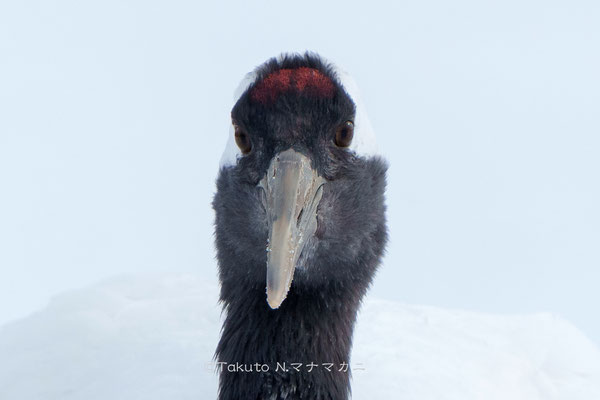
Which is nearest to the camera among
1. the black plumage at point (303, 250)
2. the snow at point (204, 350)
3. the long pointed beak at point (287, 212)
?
the long pointed beak at point (287, 212)

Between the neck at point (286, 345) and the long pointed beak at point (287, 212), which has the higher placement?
the long pointed beak at point (287, 212)

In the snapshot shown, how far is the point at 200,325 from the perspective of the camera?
515cm

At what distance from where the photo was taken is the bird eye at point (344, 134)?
11.2 feet

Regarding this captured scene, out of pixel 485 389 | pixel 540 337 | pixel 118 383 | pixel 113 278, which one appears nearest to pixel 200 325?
pixel 118 383

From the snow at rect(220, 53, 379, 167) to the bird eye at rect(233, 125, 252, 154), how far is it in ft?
0.13

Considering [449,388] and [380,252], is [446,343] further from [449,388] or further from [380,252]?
[380,252]

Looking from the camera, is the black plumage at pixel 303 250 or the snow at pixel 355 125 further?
the snow at pixel 355 125

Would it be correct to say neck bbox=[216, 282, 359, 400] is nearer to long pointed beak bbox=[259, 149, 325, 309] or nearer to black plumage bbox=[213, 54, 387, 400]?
black plumage bbox=[213, 54, 387, 400]

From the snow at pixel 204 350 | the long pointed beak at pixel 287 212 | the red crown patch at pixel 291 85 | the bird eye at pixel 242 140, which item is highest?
the red crown patch at pixel 291 85

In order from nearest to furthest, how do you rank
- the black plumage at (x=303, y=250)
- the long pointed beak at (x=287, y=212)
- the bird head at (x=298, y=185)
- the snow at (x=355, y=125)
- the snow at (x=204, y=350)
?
the long pointed beak at (x=287, y=212)
the bird head at (x=298, y=185)
the black plumage at (x=303, y=250)
the snow at (x=355, y=125)
the snow at (x=204, y=350)

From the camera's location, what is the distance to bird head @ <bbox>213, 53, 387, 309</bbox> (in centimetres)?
326

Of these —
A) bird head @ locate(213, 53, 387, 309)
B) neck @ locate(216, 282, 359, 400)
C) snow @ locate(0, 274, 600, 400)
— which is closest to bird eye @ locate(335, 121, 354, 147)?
bird head @ locate(213, 53, 387, 309)

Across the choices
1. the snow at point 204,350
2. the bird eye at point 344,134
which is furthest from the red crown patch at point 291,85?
the snow at point 204,350

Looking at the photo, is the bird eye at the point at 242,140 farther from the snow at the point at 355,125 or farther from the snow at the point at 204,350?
the snow at the point at 204,350
